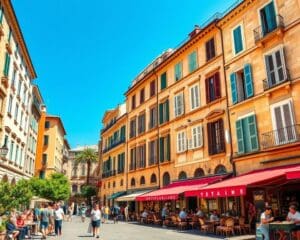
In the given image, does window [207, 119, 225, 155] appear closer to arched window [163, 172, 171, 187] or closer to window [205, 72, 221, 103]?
window [205, 72, 221, 103]

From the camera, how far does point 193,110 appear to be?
2333cm

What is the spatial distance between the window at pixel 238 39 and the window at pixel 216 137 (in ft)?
15.5

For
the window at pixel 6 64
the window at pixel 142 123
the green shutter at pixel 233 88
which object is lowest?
the green shutter at pixel 233 88

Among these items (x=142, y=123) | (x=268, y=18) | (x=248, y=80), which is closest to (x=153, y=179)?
(x=142, y=123)

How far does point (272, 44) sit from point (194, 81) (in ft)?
24.8

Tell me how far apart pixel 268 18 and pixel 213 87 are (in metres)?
5.83

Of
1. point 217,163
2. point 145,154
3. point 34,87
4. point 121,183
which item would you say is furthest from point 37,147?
point 217,163

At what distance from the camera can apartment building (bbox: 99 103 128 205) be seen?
3688 cm

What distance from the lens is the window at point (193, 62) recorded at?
79.0 ft

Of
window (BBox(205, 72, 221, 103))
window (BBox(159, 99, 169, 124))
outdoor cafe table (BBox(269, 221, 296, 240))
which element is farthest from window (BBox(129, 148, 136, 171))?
outdoor cafe table (BBox(269, 221, 296, 240))

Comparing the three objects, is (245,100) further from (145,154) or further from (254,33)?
(145,154)

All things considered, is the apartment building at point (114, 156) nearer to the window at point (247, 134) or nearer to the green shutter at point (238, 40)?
the window at point (247, 134)

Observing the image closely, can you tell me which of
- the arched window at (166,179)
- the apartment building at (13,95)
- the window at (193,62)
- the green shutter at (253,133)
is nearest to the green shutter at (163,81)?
the window at (193,62)

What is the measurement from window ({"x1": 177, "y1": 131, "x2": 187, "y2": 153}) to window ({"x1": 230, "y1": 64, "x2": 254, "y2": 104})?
5.85 m
